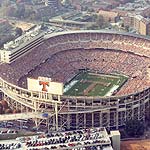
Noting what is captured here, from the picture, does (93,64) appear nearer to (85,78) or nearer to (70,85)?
(85,78)

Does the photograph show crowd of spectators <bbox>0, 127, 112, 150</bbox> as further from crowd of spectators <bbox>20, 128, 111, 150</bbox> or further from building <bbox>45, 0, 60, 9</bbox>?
building <bbox>45, 0, 60, 9</bbox>

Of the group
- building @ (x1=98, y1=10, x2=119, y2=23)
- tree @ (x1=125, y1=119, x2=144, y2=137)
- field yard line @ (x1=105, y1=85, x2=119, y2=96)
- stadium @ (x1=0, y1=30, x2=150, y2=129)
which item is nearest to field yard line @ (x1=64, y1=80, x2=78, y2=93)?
stadium @ (x1=0, y1=30, x2=150, y2=129)

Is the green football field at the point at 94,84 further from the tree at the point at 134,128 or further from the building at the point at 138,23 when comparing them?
the building at the point at 138,23

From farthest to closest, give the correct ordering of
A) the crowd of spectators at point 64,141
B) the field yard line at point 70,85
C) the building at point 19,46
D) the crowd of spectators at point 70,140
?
1. the field yard line at point 70,85
2. the building at point 19,46
3. the crowd of spectators at point 70,140
4. the crowd of spectators at point 64,141

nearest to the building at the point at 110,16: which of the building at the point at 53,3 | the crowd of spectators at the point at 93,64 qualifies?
Result: the building at the point at 53,3

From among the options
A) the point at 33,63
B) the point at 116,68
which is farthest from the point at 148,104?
the point at 33,63

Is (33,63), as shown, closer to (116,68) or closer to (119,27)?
(116,68)
